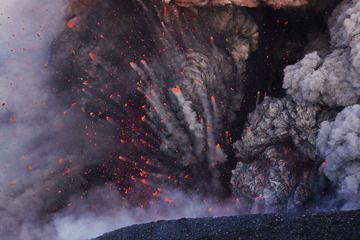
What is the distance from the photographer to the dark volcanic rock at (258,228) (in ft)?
51.1

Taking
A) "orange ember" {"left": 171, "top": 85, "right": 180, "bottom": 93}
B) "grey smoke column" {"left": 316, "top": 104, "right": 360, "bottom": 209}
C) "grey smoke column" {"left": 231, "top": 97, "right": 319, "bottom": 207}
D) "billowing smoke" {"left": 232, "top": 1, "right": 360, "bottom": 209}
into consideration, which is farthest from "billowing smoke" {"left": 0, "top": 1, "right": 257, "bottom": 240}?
"grey smoke column" {"left": 316, "top": 104, "right": 360, "bottom": 209}

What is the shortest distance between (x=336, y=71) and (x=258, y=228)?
38.5ft

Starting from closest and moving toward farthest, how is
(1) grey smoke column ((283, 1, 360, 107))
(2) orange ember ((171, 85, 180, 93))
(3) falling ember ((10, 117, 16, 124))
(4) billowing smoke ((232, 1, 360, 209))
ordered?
(4) billowing smoke ((232, 1, 360, 209)) < (1) grey smoke column ((283, 1, 360, 107)) < (2) orange ember ((171, 85, 180, 93)) < (3) falling ember ((10, 117, 16, 124))

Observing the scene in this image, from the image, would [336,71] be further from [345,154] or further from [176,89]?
[176,89]

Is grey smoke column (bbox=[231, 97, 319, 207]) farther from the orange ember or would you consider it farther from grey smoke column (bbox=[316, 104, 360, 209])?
the orange ember

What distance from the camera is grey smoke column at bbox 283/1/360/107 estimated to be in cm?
2244

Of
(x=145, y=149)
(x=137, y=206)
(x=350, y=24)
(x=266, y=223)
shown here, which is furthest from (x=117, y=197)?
(x=350, y=24)

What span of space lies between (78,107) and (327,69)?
76.0 feet

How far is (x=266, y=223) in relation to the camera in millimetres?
16844

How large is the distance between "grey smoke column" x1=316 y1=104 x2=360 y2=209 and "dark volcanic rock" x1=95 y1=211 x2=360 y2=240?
13.7 ft

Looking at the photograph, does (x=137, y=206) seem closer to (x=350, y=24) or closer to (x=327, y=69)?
(x=327, y=69)

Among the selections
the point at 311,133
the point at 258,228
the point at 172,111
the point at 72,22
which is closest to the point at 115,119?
the point at 172,111

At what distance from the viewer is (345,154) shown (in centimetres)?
2009

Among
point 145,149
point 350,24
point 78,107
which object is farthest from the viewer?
point 78,107
